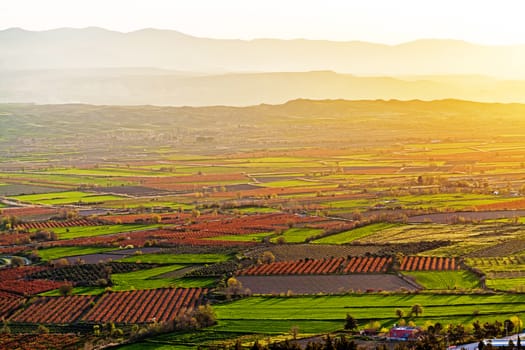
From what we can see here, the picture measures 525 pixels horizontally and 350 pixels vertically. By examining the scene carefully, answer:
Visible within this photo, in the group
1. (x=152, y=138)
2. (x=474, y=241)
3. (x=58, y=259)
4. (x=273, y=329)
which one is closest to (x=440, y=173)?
(x=474, y=241)

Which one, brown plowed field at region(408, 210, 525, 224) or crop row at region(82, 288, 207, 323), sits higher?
brown plowed field at region(408, 210, 525, 224)

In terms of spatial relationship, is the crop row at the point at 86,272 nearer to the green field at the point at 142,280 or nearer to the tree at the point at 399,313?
the green field at the point at 142,280

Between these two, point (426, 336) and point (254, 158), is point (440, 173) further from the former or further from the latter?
point (426, 336)

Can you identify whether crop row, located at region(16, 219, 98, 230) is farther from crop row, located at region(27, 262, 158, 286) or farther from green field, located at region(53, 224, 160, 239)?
crop row, located at region(27, 262, 158, 286)

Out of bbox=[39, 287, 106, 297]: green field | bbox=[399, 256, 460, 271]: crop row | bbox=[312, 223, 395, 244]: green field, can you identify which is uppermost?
bbox=[399, 256, 460, 271]: crop row

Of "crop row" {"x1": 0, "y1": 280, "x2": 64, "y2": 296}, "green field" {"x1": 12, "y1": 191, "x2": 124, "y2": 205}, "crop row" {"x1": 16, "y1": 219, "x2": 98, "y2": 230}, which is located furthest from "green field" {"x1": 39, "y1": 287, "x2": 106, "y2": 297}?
"green field" {"x1": 12, "y1": 191, "x2": 124, "y2": 205}
